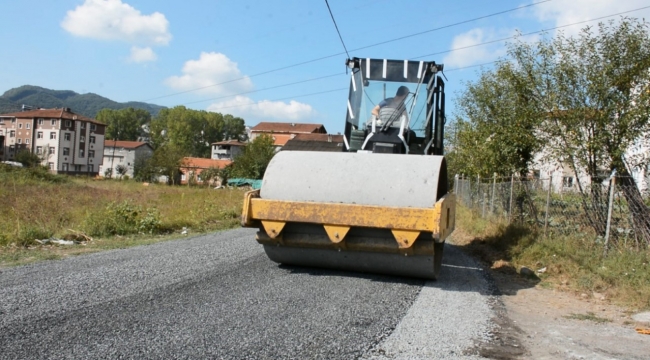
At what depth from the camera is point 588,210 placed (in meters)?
10.4

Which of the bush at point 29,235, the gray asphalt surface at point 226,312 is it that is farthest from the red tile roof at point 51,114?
the gray asphalt surface at point 226,312

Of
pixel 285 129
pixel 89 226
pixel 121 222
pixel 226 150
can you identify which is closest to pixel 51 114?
pixel 226 150

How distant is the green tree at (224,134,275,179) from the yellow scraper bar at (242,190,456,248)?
6256 centimetres

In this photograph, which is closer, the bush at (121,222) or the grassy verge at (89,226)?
the grassy verge at (89,226)

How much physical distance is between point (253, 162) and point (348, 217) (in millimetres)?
65916

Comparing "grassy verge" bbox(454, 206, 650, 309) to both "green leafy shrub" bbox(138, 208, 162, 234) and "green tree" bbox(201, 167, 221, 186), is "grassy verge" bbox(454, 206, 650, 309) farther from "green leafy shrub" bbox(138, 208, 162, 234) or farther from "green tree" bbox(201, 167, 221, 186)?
"green tree" bbox(201, 167, 221, 186)

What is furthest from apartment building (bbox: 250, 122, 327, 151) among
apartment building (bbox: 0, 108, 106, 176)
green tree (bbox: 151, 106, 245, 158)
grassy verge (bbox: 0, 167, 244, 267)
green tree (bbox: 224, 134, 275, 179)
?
grassy verge (bbox: 0, 167, 244, 267)

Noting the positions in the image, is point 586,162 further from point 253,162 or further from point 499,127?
point 253,162

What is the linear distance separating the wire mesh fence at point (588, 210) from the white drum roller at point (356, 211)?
3895 mm

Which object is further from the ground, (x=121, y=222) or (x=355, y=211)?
(x=355, y=211)

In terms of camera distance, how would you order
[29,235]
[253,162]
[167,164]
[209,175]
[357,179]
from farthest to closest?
[167,164]
[253,162]
[209,175]
[29,235]
[357,179]

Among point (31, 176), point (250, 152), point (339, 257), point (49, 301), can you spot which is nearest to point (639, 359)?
point (339, 257)

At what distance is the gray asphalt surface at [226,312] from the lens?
166 inches

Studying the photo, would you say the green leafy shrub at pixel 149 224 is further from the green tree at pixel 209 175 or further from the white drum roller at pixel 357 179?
the green tree at pixel 209 175
